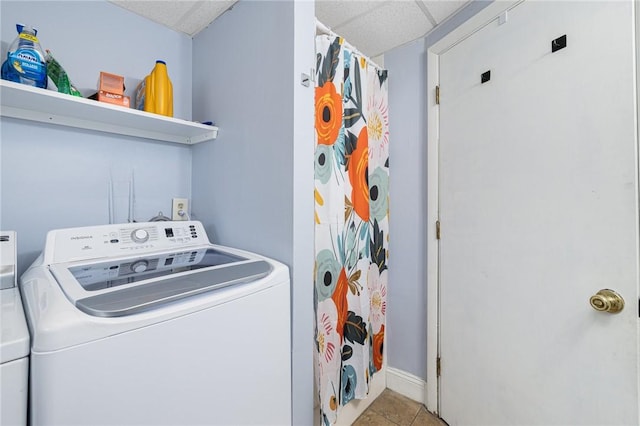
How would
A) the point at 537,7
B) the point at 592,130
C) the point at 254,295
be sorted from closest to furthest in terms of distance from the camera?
1. the point at 254,295
2. the point at 592,130
3. the point at 537,7

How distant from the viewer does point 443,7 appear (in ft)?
4.99

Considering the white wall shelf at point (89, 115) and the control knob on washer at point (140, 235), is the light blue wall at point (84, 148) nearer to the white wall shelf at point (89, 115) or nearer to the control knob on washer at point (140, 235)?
the white wall shelf at point (89, 115)

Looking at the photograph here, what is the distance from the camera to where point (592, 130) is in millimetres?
1043

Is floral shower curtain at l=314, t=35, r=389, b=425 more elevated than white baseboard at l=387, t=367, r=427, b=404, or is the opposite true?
Answer: floral shower curtain at l=314, t=35, r=389, b=425

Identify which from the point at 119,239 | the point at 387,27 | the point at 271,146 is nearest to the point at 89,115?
the point at 119,239

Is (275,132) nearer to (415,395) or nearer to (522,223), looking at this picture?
(522,223)

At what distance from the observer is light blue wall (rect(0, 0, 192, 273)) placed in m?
1.20

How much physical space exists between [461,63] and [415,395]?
6.89ft

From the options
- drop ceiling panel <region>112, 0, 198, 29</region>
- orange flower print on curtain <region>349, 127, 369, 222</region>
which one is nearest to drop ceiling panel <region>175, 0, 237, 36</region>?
drop ceiling panel <region>112, 0, 198, 29</region>

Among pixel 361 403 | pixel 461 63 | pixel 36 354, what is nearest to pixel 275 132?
pixel 36 354

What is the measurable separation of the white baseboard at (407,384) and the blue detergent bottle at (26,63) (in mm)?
2486

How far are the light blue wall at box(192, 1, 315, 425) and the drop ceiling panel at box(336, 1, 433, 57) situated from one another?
1.85 ft

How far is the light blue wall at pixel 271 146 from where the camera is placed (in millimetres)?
1147

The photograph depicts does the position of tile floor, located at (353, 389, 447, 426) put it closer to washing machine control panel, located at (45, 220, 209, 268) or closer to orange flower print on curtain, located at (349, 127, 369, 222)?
orange flower print on curtain, located at (349, 127, 369, 222)
